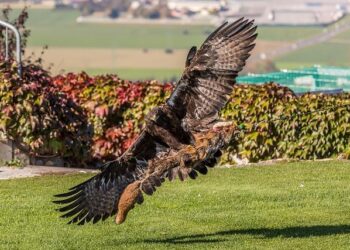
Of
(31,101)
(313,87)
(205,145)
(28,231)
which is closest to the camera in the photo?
(205,145)

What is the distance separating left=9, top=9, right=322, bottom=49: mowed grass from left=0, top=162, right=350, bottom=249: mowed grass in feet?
241

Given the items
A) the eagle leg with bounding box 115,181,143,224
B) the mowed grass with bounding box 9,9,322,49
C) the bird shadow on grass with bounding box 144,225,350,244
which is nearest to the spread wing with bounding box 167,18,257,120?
the eagle leg with bounding box 115,181,143,224

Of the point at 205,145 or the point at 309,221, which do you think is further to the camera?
the point at 309,221

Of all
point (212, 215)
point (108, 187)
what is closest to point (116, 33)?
point (212, 215)

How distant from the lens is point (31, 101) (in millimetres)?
16688

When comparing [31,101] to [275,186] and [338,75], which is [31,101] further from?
[338,75]

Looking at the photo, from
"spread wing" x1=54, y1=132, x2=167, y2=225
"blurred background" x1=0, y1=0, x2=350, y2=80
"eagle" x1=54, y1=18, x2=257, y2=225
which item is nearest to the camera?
"eagle" x1=54, y1=18, x2=257, y2=225

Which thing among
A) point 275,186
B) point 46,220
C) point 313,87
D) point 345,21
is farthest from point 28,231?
point 345,21

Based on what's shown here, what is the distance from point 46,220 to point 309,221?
2.71 m

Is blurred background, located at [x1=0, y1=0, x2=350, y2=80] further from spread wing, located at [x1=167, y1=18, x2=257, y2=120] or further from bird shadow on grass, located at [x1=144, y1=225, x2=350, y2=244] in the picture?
spread wing, located at [x1=167, y1=18, x2=257, y2=120]

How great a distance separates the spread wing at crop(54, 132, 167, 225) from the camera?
11469 mm

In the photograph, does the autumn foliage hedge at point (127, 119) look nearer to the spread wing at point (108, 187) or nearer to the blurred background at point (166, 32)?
the spread wing at point (108, 187)

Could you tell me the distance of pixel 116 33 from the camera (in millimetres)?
109375

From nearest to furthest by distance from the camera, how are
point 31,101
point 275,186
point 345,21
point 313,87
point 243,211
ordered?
point 243,211, point 275,186, point 31,101, point 313,87, point 345,21
